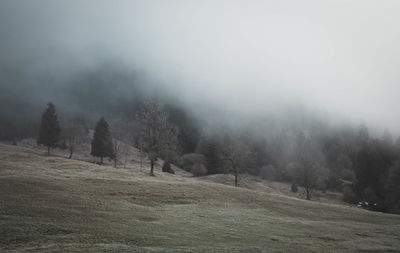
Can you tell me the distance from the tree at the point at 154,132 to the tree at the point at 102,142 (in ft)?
136

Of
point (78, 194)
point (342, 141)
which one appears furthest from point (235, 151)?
point (342, 141)

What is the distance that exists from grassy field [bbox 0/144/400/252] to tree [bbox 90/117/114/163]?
59.6 m

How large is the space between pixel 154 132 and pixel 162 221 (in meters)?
39.9

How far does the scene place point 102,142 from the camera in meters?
112

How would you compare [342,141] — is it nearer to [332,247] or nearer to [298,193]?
[298,193]

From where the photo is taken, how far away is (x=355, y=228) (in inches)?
1708

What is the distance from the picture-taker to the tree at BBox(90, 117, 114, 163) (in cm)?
11194

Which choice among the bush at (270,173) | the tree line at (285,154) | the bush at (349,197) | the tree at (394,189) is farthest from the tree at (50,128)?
the tree at (394,189)

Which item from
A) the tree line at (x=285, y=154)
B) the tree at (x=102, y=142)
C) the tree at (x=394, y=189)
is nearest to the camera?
the tree line at (x=285, y=154)

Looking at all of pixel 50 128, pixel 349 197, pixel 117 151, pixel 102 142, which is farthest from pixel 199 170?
pixel 50 128

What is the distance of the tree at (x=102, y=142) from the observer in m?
112

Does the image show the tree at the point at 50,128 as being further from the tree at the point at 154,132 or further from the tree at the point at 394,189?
the tree at the point at 394,189

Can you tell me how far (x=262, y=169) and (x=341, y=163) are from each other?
106ft

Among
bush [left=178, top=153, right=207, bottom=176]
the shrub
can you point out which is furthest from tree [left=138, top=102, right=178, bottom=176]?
the shrub
